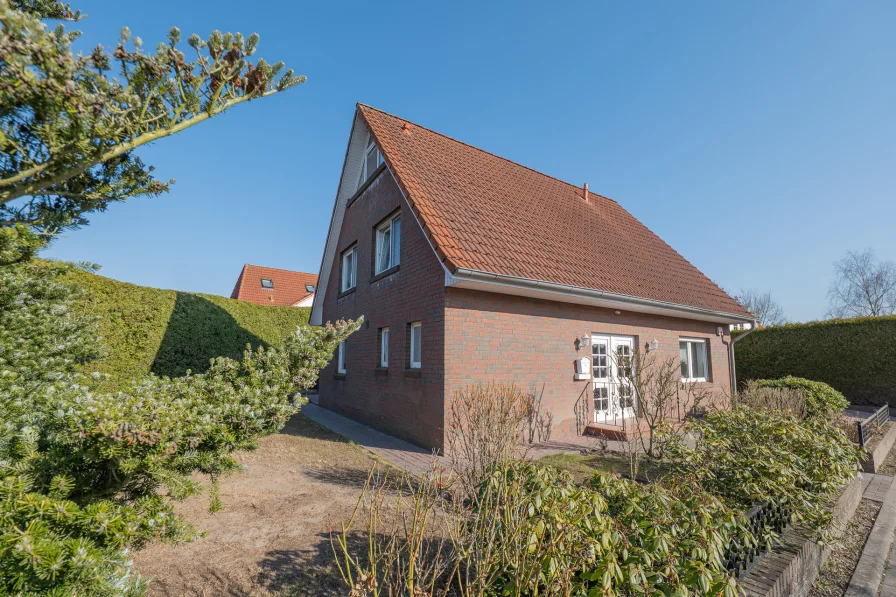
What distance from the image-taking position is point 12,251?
12.5ft

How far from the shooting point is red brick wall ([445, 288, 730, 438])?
7195mm

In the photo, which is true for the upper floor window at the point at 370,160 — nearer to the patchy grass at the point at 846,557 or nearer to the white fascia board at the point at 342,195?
the white fascia board at the point at 342,195

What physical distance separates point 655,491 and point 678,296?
9090mm

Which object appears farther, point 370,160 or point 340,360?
point 340,360

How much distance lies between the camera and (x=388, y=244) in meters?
10.4

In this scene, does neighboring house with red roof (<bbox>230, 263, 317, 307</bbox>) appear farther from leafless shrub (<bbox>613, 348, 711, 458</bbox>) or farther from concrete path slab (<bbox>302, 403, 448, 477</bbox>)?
leafless shrub (<bbox>613, 348, 711, 458</bbox>)

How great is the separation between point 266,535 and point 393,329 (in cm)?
540

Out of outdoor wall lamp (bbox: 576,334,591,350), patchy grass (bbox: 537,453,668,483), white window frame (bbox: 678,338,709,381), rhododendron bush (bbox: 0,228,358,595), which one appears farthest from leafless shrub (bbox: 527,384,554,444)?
white window frame (bbox: 678,338,709,381)

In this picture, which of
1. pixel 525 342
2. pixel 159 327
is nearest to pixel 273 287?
pixel 159 327

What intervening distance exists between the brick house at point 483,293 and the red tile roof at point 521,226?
0.16 ft

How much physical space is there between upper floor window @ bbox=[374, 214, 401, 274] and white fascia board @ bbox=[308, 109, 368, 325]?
285cm

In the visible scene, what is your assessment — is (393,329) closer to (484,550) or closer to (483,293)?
(483,293)

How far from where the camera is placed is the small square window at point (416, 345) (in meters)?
8.32

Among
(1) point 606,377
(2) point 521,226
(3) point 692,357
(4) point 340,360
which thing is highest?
(2) point 521,226
